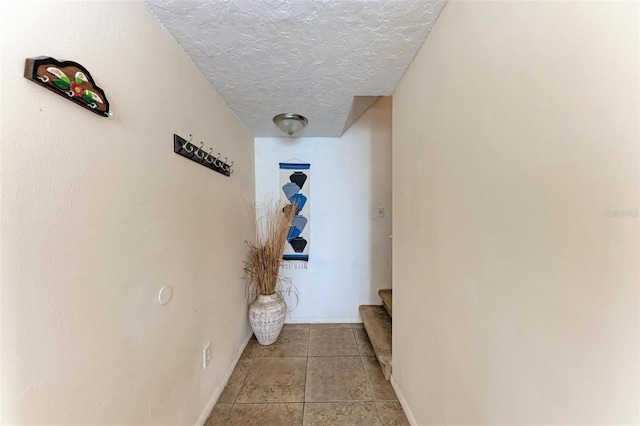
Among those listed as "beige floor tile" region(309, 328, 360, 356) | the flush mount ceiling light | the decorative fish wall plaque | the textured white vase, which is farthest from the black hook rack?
"beige floor tile" region(309, 328, 360, 356)

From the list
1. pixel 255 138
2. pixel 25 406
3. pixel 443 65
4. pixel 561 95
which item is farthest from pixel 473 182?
pixel 255 138

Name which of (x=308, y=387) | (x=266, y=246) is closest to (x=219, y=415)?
(x=308, y=387)

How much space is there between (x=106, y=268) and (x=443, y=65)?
142 cm

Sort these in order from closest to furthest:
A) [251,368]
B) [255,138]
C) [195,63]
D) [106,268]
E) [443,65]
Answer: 1. [106,268]
2. [443,65]
3. [195,63]
4. [251,368]
5. [255,138]

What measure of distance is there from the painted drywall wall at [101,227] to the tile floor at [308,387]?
1.21 ft

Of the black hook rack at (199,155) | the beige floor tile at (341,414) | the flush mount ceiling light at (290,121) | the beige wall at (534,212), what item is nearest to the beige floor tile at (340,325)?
the beige floor tile at (341,414)

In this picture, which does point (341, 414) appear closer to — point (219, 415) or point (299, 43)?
point (219, 415)

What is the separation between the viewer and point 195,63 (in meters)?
1.27

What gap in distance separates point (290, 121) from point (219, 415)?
2.11 meters

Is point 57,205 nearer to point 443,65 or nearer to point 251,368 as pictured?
point 443,65

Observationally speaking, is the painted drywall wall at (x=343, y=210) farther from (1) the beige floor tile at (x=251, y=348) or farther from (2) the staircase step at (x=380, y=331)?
(1) the beige floor tile at (x=251, y=348)

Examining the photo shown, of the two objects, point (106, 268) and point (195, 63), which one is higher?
point (195, 63)

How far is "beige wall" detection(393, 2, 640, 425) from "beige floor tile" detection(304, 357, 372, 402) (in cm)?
74

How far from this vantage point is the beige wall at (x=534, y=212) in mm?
409
